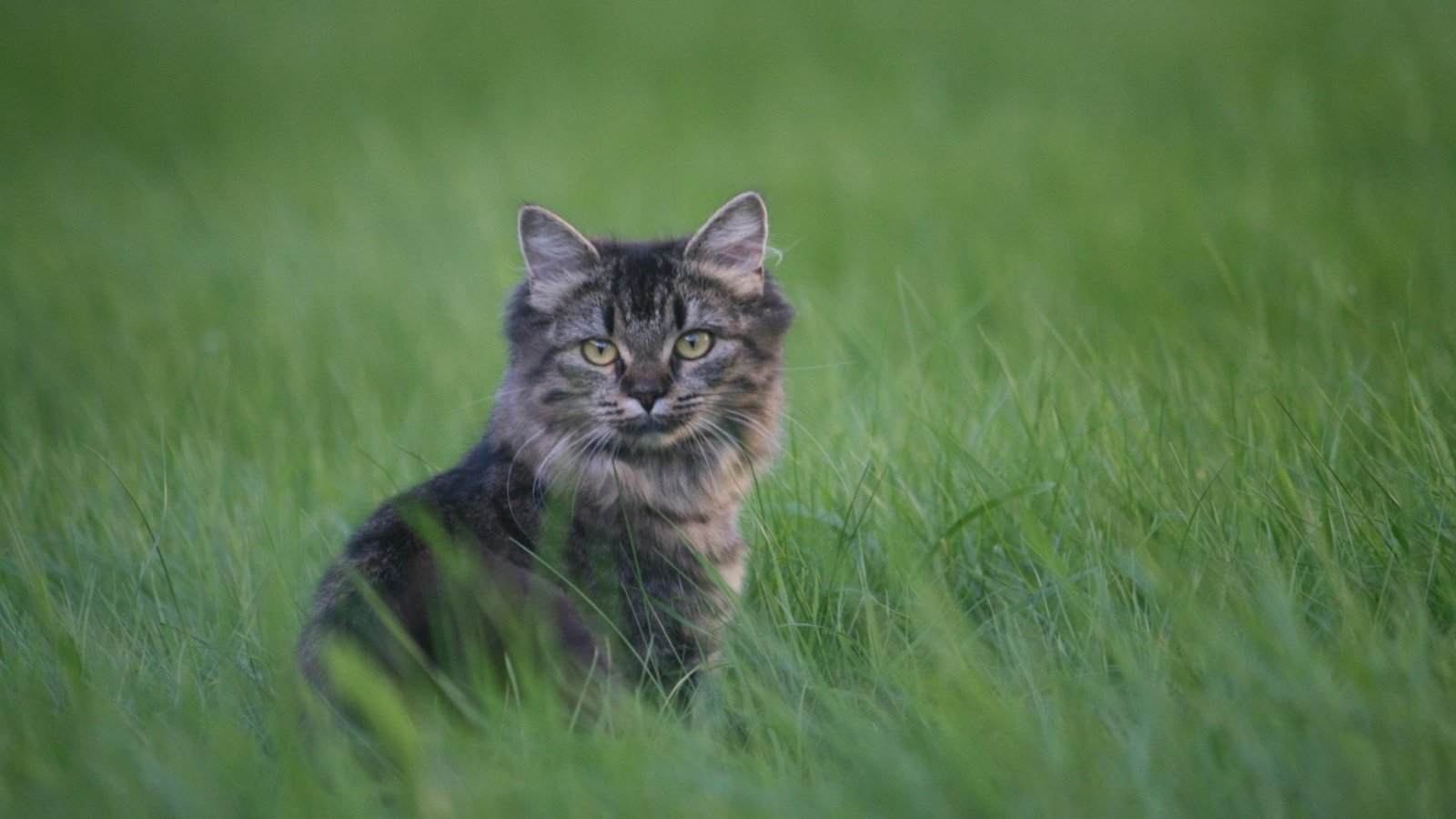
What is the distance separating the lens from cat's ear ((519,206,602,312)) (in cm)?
360

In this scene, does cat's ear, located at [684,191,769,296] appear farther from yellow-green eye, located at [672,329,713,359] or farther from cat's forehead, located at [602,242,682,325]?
yellow-green eye, located at [672,329,713,359]

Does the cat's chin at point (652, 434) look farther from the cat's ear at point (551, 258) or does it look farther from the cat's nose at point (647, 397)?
the cat's ear at point (551, 258)

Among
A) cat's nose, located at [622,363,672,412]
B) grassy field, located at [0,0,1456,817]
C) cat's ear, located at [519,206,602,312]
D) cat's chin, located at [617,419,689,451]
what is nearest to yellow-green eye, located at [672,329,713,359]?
cat's nose, located at [622,363,672,412]

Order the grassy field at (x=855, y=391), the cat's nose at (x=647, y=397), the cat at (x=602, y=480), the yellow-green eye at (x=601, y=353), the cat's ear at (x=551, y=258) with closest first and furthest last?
the grassy field at (x=855, y=391), the cat at (x=602, y=480), the cat's nose at (x=647, y=397), the yellow-green eye at (x=601, y=353), the cat's ear at (x=551, y=258)

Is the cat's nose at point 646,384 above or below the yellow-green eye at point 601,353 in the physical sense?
below

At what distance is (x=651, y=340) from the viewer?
11.4 ft

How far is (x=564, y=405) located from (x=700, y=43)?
8.91m

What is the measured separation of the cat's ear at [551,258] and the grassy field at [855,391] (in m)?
0.62

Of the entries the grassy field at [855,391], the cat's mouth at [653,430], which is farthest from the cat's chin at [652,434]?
the grassy field at [855,391]

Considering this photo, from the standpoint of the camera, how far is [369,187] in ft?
30.4

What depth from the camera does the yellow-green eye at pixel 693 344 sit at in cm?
352

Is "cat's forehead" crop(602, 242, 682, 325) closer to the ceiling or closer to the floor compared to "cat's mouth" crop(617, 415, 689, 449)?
closer to the ceiling

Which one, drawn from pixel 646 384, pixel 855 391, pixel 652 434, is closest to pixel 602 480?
pixel 652 434

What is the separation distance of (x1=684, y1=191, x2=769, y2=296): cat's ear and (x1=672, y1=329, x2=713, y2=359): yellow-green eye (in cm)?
21
